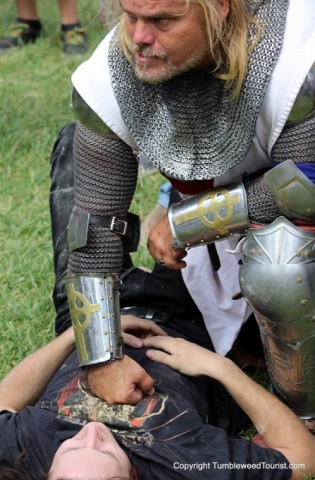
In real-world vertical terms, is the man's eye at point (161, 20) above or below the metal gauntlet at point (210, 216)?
above

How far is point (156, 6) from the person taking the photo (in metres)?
2.56

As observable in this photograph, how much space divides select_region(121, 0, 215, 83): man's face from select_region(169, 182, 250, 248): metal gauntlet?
42 cm

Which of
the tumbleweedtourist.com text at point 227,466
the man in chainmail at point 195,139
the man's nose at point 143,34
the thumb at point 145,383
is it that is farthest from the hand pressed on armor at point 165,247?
the tumbleweedtourist.com text at point 227,466

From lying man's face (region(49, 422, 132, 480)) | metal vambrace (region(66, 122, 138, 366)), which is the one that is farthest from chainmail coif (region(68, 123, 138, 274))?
lying man's face (region(49, 422, 132, 480))

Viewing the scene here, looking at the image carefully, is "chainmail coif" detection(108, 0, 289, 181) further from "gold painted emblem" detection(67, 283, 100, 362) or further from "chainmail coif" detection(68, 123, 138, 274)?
"gold painted emblem" detection(67, 283, 100, 362)

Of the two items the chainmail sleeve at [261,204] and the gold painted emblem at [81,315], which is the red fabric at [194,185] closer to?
the chainmail sleeve at [261,204]

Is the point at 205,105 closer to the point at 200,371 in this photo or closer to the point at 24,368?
the point at 200,371

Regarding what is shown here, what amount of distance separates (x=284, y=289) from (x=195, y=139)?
1.76 feet

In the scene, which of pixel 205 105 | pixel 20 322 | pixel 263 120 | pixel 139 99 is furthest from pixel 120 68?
pixel 20 322

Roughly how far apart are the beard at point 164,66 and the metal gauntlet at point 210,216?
412mm

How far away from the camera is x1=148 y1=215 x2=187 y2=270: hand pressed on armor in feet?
10.0

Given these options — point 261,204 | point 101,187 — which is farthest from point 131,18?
point 261,204

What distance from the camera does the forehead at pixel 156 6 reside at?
2.55 meters

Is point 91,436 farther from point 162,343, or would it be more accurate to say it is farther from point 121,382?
point 162,343
